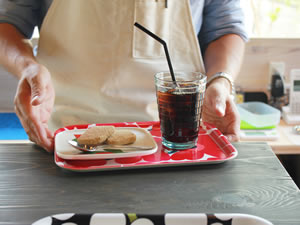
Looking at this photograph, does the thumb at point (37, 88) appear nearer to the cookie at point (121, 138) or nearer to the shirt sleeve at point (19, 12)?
the cookie at point (121, 138)

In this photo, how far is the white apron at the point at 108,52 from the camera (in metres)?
1.11

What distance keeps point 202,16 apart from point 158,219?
0.91 meters

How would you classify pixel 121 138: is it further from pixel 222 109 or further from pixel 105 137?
pixel 222 109

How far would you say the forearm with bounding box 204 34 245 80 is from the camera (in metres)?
1.13

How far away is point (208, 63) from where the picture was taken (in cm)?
121

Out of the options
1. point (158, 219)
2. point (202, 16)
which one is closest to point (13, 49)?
point (202, 16)

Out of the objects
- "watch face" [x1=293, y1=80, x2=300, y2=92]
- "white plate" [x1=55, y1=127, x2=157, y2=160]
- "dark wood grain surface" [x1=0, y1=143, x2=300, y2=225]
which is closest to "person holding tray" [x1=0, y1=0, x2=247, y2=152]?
"white plate" [x1=55, y1=127, x2=157, y2=160]

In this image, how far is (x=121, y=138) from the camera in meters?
0.74

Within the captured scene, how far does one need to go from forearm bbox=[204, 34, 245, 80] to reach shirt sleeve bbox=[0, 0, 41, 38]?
59 centimetres

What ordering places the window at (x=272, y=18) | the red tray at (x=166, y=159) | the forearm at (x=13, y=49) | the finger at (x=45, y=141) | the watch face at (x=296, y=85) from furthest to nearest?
the window at (x=272, y=18), the watch face at (x=296, y=85), the forearm at (x=13, y=49), the finger at (x=45, y=141), the red tray at (x=166, y=159)

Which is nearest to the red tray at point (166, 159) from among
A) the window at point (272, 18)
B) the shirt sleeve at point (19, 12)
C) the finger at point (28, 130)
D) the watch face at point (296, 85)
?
the finger at point (28, 130)

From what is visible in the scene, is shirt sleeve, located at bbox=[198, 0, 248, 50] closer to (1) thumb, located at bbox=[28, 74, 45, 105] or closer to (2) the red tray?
(2) the red tray

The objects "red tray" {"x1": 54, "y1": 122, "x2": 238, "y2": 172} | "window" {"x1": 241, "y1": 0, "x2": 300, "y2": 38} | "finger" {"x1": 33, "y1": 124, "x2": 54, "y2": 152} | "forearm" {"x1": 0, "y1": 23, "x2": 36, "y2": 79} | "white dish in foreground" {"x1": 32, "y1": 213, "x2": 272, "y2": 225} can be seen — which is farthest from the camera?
"window" {"x1": 241, "y1": 0, "x2": 300, "y2": 38}

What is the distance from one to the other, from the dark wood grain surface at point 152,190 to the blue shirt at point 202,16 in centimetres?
57
